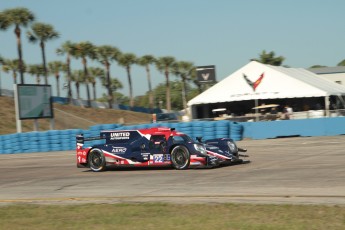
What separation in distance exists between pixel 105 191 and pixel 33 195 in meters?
1.55

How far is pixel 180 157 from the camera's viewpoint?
50.5 ft

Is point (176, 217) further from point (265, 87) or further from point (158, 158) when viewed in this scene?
point (265, 87)

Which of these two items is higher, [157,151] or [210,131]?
[210,131]

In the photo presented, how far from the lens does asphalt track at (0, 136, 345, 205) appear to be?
10008mm

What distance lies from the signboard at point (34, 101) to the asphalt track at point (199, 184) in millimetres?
17940

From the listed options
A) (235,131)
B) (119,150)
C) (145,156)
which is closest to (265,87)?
(235,131)

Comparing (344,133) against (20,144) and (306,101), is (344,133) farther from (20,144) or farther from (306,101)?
(20,144)

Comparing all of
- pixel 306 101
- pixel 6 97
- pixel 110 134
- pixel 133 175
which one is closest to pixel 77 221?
pixel 133 175

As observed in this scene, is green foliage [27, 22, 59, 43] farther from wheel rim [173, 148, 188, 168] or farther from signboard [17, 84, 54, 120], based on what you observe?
wheel rim [173, 148, 188, 168]

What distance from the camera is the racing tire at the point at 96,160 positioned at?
1681 cm

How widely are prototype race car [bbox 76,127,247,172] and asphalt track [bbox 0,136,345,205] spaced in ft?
0.91

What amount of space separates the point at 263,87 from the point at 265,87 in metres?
0.15

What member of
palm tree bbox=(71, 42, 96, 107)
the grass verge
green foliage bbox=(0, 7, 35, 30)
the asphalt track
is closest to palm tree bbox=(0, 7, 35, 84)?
green foliage bbox=(0, 7, 35, 30)

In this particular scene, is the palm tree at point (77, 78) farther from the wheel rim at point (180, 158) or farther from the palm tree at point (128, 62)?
the wheel rim at point (180, 158)
